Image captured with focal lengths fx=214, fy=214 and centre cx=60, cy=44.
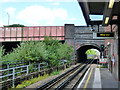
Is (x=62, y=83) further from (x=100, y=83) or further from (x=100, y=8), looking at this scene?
(x=100, y=8)

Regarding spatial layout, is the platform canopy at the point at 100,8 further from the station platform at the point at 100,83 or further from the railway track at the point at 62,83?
the railway track at the point at 62,83

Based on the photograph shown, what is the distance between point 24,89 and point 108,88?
496 cm

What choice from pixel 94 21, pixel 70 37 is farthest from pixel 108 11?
pixel 70 37

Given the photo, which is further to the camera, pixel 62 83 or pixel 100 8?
pixel 62 83

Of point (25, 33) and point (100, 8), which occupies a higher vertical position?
point (25, 33)

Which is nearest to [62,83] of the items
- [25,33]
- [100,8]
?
[100,8]

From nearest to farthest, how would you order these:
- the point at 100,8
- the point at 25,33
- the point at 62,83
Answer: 1. the point at 100,8
2. the point at 62,83
3. the point at 25,33

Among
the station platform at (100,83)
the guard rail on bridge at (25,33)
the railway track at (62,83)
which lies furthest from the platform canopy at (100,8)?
the guard rail on bridge at (25,33)

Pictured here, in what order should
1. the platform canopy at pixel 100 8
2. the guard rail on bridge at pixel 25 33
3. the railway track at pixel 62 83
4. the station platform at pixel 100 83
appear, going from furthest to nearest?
the guard rail on bridge at pixel 25 33 < the railway track at pixel 62 83 < the station platform at pixel 100 83 < the platform canopy at pixel 100 8

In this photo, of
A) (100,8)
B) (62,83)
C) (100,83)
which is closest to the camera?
(100,8)

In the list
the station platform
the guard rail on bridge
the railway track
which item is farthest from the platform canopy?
the guard rail on bridge

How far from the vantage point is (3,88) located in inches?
477

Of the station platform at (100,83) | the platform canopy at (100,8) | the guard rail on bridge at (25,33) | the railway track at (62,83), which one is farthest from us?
the guard rail on bridge at (25,33)

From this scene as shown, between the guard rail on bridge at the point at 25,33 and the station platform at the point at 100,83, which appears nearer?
the station platform at the point at 100,83
